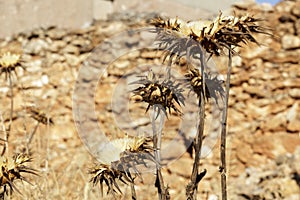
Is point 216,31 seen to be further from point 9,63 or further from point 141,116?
point 141,116

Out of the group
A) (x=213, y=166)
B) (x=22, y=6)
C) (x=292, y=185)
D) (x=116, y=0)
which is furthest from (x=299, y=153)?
(x=22, y=6)

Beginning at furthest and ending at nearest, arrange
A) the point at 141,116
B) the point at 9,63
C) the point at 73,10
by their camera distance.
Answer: the point at 73,10 < the point at 141,116 < the point at 9,63

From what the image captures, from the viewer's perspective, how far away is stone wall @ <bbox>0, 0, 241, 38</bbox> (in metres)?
6.84

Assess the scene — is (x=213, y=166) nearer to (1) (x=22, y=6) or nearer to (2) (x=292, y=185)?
(2) (x=292, y=185)

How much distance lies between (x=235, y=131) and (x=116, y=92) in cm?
155

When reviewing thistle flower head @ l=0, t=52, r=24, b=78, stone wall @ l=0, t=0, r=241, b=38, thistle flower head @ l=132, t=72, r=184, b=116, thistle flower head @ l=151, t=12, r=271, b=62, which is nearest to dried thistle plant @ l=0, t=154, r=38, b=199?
thistle flower head @ l=132, t=72, r=184, b=116

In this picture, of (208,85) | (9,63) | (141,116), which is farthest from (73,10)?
(208,85)

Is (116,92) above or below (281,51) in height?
below

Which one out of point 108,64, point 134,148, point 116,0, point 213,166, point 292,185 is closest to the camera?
point 134,148

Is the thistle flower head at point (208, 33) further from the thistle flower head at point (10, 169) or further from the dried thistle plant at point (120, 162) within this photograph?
the thistle flower head at point (10, 169)

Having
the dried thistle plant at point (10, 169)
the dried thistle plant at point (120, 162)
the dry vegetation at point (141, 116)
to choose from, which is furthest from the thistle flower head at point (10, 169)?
the dry vegetation at point (141, 116)

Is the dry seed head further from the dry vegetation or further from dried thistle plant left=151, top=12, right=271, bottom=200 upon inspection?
the dry vegetation

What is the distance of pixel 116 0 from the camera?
721 cm

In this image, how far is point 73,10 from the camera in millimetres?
6934
